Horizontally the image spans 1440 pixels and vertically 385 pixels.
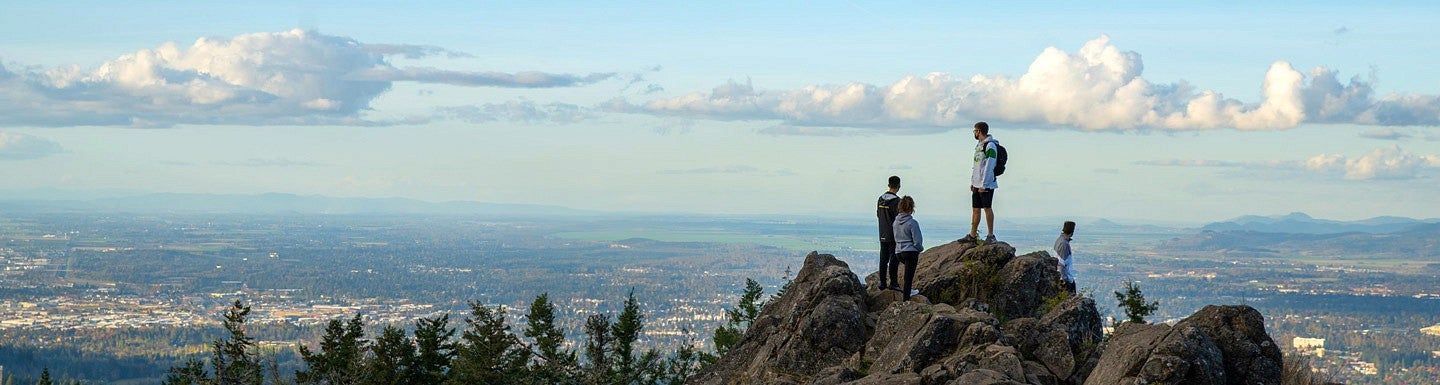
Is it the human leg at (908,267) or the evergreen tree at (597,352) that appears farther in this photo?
the evergreen tree at (597,352)

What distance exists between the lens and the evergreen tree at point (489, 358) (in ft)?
119

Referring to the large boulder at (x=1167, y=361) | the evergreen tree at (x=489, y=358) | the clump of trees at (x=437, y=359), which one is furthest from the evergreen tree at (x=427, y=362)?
the large boulder at (x=1167, y=361)

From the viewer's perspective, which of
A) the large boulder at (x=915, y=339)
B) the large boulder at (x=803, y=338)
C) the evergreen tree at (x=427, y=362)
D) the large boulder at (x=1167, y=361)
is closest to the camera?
the large boulder at (x=1167, y=361)

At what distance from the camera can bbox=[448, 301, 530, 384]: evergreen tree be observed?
36.4m

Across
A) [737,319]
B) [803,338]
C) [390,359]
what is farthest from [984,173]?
[737,319]

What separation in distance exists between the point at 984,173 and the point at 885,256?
311 centimetres

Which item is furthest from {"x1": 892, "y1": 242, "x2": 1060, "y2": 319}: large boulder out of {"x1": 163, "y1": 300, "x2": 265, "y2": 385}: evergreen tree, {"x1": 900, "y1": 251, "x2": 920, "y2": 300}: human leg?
{"x1": 163, "y1": 300, "x2": 265, "y2": 385}: evergreen tree

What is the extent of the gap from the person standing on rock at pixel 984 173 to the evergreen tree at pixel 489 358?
47.2ft

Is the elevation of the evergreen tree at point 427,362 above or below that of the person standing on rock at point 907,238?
below

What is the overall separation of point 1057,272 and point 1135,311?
225cm

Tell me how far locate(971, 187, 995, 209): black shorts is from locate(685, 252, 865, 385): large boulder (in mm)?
3428

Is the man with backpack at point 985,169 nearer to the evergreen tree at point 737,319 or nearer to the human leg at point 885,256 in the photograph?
the human leg at point 885,256

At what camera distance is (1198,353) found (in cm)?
1798

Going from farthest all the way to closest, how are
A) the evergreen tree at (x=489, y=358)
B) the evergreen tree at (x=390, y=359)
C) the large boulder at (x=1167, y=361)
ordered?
the evergreen tree at (x=390, y=359) → the evergreen tree at (x=489, y=358) → the large boulder at (x=1167, y=361)
